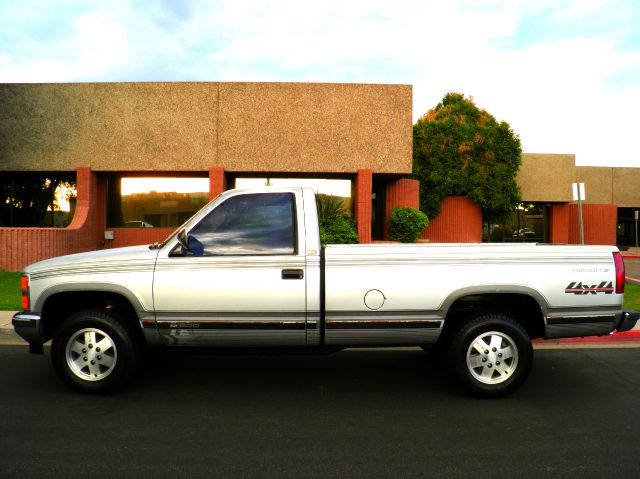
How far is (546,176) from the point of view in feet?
90.1

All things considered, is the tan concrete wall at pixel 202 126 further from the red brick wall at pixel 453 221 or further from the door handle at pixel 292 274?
the door handle at pixel 292 274

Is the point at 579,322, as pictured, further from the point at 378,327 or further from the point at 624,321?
the point at 378,327

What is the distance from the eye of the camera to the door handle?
4.46m

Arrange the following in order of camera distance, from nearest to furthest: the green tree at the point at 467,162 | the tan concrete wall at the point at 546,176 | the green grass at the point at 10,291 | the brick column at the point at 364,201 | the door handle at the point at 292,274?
the door handle at the point at 292,274
the green grass at the point at 10,291
the brick column at the point at 364,201
the green tree at the point at 467,162
the tan concrete wall at the point at 546,176

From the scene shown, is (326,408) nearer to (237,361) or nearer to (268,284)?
(268,284)

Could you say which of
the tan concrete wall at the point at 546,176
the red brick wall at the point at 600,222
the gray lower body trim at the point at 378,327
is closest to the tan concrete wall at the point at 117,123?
the gray lower body trim at the point at 378,327

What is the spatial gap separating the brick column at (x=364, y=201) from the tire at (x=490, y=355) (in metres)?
11.6

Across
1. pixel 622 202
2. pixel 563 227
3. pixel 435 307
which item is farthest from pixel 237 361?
pixel 622 202

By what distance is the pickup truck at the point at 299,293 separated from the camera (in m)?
4.48

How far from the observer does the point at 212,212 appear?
15.3ft

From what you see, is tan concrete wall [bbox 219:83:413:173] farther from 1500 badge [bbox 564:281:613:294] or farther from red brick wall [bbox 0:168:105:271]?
1500 badge [bbox 564:281:613:294]

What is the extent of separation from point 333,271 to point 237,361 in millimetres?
2383

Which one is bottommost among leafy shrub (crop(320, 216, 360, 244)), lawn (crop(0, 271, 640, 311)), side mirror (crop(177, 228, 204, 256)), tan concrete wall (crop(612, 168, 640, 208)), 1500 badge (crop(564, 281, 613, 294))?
lawn (crop(0, 271, 640, 311))

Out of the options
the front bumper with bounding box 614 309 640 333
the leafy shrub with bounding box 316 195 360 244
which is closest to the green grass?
the leafy shrub with bounding box 316 195 360 244
